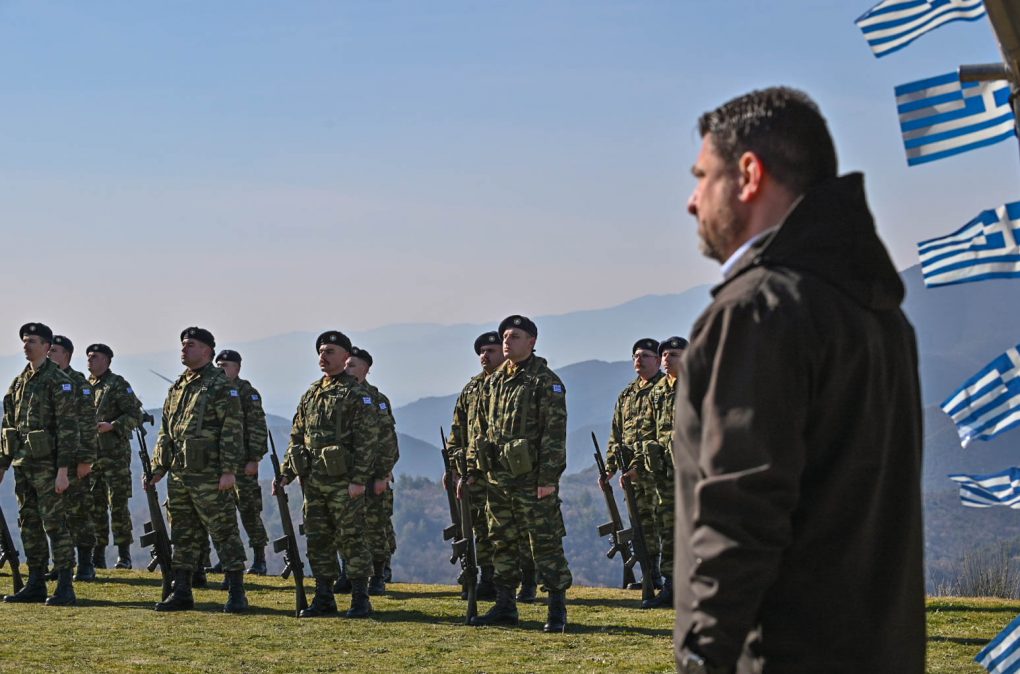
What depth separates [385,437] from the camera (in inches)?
524

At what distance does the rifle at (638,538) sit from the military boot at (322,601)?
2961 millimetres

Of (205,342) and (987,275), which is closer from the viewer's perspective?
(987,275)

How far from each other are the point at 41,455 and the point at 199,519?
1609mm

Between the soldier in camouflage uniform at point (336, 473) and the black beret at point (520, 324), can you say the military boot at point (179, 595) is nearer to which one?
the soldier in camouflage uniform at point (336, 473)

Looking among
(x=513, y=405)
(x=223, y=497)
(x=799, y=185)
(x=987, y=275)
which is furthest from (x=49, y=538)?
(x=799, y=185)

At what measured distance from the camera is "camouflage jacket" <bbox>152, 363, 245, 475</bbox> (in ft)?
40.0

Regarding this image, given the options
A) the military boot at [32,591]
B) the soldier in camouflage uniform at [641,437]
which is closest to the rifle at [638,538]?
the soldier in camouflage uniform at [641,437]

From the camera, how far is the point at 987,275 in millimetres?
Answer: 6332

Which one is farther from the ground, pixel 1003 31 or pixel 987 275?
pixel 1003 31

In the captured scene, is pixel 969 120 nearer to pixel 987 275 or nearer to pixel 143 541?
pixel 987 275

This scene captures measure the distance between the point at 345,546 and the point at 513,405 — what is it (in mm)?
1985

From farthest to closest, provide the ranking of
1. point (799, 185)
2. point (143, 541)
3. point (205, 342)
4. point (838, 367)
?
point (143, 541), point (205, 342), point (799, 185), point (838, 367)

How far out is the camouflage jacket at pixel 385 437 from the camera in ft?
42.4

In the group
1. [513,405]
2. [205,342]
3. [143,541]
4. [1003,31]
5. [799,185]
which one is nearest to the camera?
[799,185]
